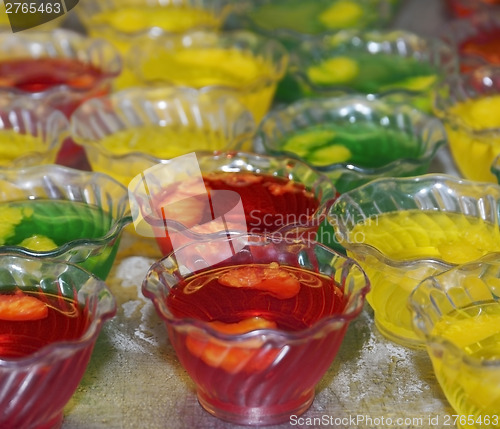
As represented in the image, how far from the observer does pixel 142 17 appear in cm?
290

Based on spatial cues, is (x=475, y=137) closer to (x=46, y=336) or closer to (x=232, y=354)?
(x=232, y=354)

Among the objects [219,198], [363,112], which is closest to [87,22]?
[363,112]

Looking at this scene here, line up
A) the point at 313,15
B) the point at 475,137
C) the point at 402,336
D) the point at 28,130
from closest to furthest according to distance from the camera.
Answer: the point at 402,336, the point at 475,137, the point at 28,130, the point at 313,15

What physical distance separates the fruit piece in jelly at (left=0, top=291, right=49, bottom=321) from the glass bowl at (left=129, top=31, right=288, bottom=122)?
3.45ft

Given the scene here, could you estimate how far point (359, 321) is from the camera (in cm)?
170

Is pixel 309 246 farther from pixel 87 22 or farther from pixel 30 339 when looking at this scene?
pixel 87 22

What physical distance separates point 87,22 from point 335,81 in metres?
0.85

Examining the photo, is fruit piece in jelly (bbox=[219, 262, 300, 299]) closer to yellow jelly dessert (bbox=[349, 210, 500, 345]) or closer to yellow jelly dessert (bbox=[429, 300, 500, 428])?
yellow jelly dessert (bbox=[349, 210, 500, 345])

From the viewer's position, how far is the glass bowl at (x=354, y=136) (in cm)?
192

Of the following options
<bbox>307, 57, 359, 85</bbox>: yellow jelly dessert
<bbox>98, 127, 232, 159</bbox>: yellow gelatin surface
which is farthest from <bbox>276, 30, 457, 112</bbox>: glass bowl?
<bbox>98, 127, 232, 159</bbox>: yellow gelatin surface

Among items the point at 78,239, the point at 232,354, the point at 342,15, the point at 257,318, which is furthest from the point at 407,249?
the point at 342,15

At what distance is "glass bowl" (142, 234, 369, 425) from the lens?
1.32 meters

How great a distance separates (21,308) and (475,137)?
115cm

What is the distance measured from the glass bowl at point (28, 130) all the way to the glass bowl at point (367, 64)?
0.70m
